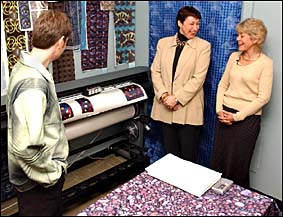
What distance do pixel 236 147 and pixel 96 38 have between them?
1.51 meters

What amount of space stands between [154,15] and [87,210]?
7.24ft

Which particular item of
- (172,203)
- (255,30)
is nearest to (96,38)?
(255,30)

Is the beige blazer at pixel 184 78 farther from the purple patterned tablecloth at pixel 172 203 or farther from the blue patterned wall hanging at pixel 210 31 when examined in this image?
the purple patterned tablecloth at pixel 172 203

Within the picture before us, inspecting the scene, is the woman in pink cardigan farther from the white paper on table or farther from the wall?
the white paper on table

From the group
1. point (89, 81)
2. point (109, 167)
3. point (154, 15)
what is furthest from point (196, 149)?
point (154, 15)

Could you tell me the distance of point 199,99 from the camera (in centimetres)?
269

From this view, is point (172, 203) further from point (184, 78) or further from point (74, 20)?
point (74, 20)

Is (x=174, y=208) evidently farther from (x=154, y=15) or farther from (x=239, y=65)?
(x=154, y=15)

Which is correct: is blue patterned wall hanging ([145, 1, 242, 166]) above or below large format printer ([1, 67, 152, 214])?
above

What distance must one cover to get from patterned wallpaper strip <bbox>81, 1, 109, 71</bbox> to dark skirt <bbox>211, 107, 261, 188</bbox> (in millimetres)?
1234

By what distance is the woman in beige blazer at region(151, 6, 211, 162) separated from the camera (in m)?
2.56

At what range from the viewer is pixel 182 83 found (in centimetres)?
262

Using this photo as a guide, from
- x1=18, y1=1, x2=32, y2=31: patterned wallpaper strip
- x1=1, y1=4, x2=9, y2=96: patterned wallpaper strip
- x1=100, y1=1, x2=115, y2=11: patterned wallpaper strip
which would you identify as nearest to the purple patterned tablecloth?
x1=1, y1=4, x2=9, y2=96: patterned wallpaper strip

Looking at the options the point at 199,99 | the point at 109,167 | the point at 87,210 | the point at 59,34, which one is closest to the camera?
the point at 87,210
